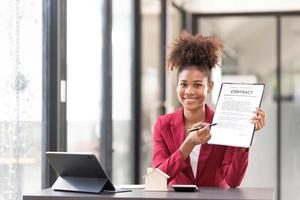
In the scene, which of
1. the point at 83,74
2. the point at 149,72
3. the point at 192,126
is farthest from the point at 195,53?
the point at 149,72

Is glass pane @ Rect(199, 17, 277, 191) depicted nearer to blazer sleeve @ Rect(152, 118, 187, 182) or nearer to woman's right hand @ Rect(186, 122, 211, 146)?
blazer sleeve @ Rect(152, 118, 187, 182)

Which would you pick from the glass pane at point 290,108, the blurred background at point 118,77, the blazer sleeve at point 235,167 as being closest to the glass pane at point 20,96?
the blurred background at point 118,77

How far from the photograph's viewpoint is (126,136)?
5445 millimetres

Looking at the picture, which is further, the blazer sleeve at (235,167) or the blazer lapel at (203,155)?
the blazer lapel at (203,155)

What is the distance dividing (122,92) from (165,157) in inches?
99.6

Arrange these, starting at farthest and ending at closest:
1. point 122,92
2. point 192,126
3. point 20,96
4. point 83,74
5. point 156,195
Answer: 1. point 122,92
2. point 83,74
3. point 20,96
4. point 192,126
5. point 156,195

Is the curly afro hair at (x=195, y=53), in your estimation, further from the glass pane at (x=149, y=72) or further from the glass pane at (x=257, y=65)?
the glass pane at (x=257, y=65)

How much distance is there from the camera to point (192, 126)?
2719 mm

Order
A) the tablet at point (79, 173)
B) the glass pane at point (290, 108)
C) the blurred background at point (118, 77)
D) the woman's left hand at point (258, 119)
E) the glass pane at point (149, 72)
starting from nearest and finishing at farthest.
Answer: the tablet at point (79, 173), the woman's left hand at point (258, 119), the blurred background at point (118, 77), the glass pane at point (149, 72), the glass pane at point (290, 108)

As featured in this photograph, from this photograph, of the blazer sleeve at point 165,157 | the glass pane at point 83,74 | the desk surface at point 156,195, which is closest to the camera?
the desk surface at point 156,195

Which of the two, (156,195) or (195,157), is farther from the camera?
(195,157)

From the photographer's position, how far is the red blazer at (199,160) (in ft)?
8.57

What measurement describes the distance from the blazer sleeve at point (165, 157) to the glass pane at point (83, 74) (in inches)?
42.0

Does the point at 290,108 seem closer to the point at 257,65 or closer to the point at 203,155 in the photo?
the point at 257,65
